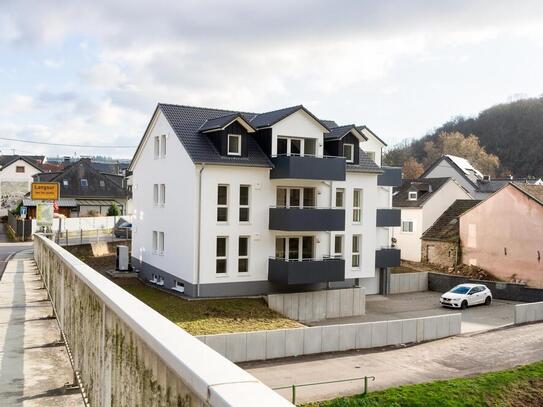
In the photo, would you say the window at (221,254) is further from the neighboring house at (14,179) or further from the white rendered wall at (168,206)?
the neighboring house at (14,179)

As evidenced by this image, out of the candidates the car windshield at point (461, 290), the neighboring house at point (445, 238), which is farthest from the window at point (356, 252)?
the neighboring house at point (445, 238)

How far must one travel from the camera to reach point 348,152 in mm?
32781

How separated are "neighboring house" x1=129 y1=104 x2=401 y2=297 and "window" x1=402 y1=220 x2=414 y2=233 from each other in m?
17.8

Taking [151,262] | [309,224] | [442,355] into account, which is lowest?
[442,355]

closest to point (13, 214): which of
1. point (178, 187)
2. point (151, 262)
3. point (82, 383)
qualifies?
point (151, 262)

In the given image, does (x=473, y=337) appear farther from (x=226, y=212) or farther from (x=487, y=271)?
(x=487, y=271)

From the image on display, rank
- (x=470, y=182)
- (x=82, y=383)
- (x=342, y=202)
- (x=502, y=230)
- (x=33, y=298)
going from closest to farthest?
(x=82, y=383)
(x=33, y=298)
(x=342, y=202)
(x=502, y=230)
(x=470, y=182)

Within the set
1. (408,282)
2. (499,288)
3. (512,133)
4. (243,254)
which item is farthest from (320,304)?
(512,133)

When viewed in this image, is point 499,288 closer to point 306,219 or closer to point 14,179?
point 306,219

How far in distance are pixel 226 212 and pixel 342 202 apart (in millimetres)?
7757

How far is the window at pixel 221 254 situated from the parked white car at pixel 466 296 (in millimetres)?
14635

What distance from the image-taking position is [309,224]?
92.8 ft

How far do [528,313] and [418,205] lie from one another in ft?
64.1

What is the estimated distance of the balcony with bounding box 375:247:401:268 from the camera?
35.4 m
